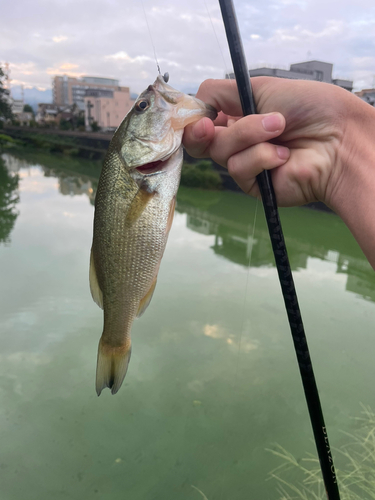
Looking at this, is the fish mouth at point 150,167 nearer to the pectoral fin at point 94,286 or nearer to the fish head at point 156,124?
the fish head at point 156,124

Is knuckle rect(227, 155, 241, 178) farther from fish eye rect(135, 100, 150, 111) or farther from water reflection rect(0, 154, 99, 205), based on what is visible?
water reflection rect(0, 154, 99, 205)

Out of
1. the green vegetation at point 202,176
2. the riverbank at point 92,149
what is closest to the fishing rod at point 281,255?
the riverbank at point 92,149

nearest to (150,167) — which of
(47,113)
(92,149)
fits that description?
(92,149)

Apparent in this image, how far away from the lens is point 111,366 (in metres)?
1.19

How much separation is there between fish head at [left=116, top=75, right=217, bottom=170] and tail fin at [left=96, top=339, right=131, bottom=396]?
1.83 ft

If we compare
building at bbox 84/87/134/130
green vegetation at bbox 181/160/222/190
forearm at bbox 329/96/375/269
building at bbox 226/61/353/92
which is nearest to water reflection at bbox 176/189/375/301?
green vegetation at bbox 181/160/222/190

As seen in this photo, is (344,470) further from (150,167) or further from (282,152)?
(150,167)

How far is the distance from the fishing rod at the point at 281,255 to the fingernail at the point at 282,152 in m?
0.07

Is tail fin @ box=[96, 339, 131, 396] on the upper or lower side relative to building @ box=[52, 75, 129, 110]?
lower

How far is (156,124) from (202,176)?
13.3 meters

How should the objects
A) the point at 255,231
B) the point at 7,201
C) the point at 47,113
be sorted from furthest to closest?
the point at 47,113
the point at 7,201
the point at 255,231

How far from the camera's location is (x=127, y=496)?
257 cm

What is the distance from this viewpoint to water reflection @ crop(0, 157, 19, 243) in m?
8.08

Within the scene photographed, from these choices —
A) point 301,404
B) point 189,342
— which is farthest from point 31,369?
point 301,404
